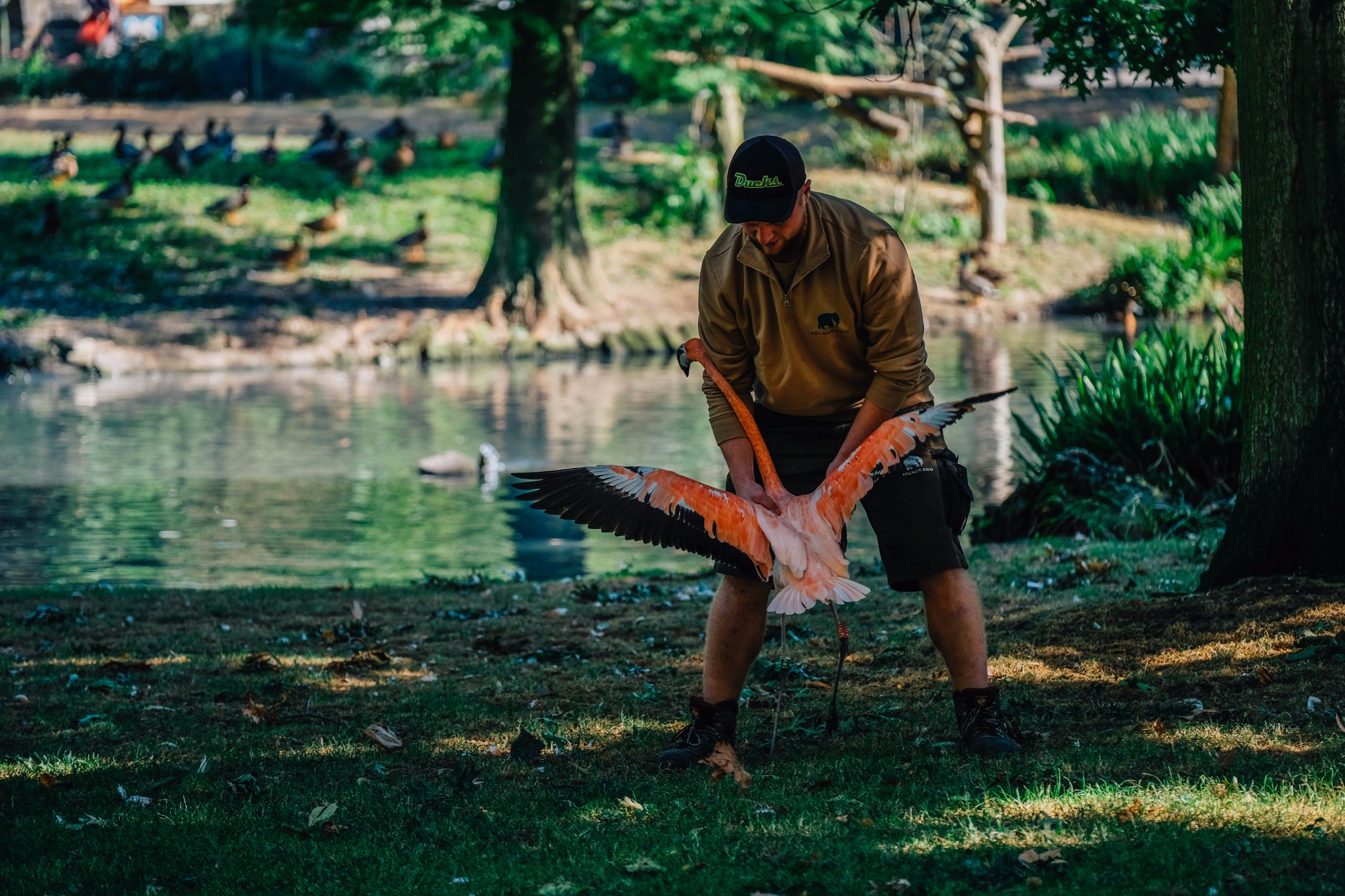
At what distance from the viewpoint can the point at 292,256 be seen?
76.9 ft

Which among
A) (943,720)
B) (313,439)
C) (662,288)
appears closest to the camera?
(943,720)

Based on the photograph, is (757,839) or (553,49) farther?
(553,49)

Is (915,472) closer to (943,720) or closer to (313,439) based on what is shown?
(943,720)

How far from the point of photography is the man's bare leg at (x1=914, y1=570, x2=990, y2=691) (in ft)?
16.3

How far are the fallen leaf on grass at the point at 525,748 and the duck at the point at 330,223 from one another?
2064 cm

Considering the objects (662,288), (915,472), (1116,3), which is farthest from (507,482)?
(662,288)

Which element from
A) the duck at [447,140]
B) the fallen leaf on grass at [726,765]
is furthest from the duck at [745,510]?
the duck at [447,140]

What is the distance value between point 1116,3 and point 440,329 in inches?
Result: 618

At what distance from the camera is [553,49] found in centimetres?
2053

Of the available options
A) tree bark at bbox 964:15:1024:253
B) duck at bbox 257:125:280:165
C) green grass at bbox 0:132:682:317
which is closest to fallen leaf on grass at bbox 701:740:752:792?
green grass at bbox 0:132:682:317

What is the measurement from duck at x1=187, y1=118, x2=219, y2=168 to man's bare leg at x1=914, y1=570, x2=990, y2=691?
2559cm

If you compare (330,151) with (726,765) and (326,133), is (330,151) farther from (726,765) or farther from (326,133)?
(726,765)

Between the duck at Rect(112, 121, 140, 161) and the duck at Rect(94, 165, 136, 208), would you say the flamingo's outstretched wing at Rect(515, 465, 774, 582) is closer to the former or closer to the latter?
the duck at Rect(94, 165, 136, 208)

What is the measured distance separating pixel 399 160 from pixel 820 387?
81.3 feet
